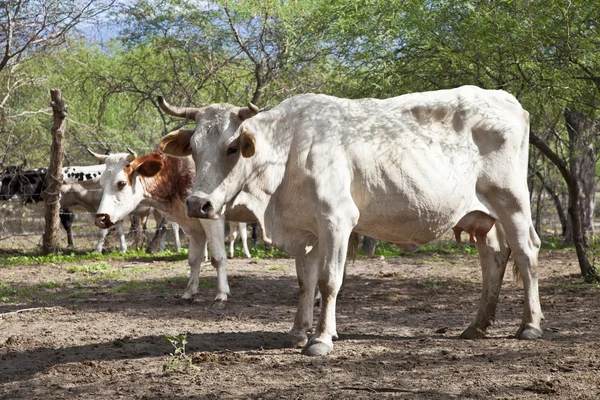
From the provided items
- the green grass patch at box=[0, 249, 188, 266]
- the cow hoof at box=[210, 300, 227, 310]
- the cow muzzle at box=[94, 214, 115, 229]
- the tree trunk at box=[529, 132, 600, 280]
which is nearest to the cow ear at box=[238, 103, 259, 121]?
the cow hoof at box=[210, 300, 227, 310]

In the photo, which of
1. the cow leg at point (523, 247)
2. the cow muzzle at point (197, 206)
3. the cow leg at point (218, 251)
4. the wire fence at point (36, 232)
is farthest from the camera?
the wire fence at point (36, 232)

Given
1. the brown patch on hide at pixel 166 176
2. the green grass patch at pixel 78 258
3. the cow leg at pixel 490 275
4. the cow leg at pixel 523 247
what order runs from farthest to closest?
the green grass patch at pixel 78 258, the brown patch on hide at pixel 166 176, the cow leg at pixel 490 275, the cow leg at pixel 523 247

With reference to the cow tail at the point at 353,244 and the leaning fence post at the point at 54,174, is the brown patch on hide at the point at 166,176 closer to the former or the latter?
the cow tail at the point at 353,244

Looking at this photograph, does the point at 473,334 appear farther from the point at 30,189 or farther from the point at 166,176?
the point at 30,189

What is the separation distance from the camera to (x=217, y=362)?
233 inches

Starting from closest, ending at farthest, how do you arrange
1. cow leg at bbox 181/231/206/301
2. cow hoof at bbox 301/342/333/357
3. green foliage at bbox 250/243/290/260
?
cow hoof at bbox 301/342/333/357 < cow leg at bbox 181/231/206/301 < green foliage at bbox 250/243/290/260

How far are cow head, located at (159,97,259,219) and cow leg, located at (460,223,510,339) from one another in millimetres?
2467

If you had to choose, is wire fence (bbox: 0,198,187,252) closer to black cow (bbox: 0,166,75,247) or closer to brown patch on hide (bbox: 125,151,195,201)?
black cow (bbox: 0,166,75,247)

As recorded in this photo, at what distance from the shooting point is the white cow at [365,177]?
19.9ft

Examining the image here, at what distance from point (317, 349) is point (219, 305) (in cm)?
328

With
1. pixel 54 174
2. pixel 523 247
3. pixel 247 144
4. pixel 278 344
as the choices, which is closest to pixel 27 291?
pixel 54 174

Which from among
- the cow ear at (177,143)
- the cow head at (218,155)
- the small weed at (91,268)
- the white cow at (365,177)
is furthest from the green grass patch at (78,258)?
the cow head at (218,155)

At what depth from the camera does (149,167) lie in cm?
989

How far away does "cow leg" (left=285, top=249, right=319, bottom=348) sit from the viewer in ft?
21.4
